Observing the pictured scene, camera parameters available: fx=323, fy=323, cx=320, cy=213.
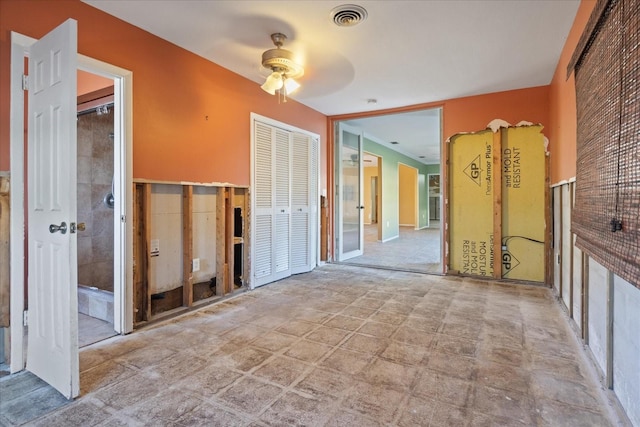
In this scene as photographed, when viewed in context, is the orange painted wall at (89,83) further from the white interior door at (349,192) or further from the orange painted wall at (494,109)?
the orange painted wall at (494,109)

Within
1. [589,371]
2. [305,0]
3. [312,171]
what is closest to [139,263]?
[305,0]

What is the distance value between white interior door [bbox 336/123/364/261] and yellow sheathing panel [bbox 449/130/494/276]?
1.80m

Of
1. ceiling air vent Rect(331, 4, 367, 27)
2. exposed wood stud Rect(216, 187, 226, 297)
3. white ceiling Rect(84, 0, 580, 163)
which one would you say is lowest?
exposed wood stud Rect(216, 187, 226, 297)

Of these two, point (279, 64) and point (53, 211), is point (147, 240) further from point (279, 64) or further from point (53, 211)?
point (279, 64)

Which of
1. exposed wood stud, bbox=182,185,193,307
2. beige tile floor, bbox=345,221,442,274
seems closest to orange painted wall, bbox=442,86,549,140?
beige tile floor, bbox=345,221,442,274

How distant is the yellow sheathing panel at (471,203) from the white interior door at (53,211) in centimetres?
419

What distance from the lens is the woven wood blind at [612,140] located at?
1.22m

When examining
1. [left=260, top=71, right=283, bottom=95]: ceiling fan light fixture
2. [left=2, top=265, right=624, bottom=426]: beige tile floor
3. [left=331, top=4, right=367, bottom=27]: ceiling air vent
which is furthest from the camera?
[left=260, top=71, right=283, bottom=95]: ceiling fan light fixture

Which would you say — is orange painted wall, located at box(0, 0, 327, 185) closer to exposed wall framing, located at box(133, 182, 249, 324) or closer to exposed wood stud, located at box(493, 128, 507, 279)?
exposed wall framing, located at box(133, 182, 249, 324)

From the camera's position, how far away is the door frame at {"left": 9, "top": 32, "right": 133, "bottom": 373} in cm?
196

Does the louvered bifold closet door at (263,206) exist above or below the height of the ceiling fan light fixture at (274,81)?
below

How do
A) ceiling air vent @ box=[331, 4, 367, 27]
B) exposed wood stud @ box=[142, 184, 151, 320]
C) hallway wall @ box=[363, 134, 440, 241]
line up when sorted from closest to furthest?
ceiling air vent @ box=[331, 4, 367, 27] → exposed wood stud @ box=[142, 184, 151, 320] → hallway wall @ box=[363, 134, 440, 241]

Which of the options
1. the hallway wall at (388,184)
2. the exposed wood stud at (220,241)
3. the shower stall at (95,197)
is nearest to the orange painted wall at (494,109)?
the hallway wall at (388,184)

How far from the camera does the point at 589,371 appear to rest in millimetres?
1942
